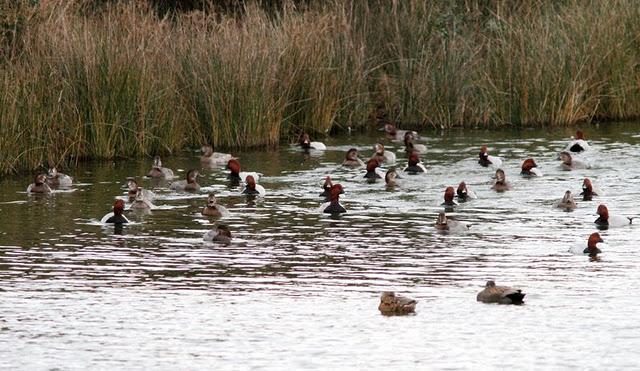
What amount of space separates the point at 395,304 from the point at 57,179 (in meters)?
10.2

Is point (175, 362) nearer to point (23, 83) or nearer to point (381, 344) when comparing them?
point (381, 344)

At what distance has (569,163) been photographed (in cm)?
2502

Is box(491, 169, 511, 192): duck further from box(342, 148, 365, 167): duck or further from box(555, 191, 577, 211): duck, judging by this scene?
box(342, 148, 365, 167): duck

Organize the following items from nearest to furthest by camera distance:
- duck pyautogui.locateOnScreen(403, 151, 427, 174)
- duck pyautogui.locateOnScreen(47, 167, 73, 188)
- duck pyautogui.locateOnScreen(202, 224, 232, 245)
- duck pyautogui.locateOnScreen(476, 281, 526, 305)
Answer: duck pyautogui.locateOnScreen(476, 281, 526, 305), duck pyautogui.locateOnScreen(202, 224, 232, 245), duck pyautogui.locateOnScreen(47, 167, 73, 188), duck pyautogui.locateOnScreen(403, 151, 427, 174)

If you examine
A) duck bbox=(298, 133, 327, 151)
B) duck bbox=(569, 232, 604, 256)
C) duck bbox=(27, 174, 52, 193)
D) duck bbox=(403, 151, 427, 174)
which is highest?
duck bbox=(298, 133, 327, 151)

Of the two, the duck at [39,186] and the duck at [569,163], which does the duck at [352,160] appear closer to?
the duck at [569,163]

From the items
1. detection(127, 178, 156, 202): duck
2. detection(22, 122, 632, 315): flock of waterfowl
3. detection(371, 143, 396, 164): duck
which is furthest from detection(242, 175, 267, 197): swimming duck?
detection(371, 143, 396, 164): duck

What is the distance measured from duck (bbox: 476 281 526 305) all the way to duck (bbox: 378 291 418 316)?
81cm

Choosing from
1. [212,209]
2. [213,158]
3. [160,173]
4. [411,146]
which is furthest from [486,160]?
[212,209]

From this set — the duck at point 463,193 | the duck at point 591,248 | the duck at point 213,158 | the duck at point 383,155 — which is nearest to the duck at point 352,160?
the duck at point 383,155

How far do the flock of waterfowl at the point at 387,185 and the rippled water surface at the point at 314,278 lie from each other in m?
0.17

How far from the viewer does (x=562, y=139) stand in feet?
94.2

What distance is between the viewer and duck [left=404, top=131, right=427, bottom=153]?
90.2ft

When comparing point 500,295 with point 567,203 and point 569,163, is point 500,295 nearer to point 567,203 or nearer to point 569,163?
point 567,203
